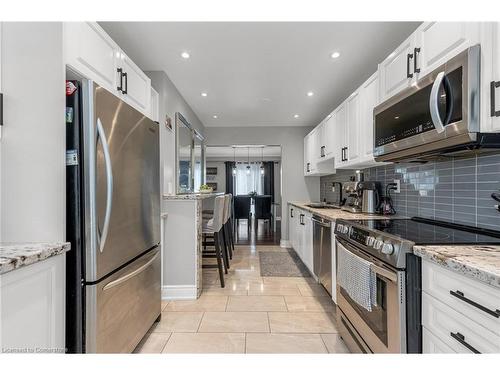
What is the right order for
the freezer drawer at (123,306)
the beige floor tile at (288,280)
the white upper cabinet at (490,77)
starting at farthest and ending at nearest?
the beige floor tile at (288,280), the freezer drawer at (123,306), the white upper cabinet at (490,77)

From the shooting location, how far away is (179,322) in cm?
228

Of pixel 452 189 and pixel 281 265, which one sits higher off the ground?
pixel 452 189

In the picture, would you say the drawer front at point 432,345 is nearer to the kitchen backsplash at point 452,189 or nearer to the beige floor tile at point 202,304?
the kitchen backsplash at point 452,189

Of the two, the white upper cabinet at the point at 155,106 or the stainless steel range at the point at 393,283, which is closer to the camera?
the stainless steel range at the point at 393,283

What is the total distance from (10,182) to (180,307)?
1859 mm

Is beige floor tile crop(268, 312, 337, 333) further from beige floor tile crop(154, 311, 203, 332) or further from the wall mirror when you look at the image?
the wall mirror

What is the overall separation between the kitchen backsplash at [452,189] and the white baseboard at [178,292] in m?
2.21

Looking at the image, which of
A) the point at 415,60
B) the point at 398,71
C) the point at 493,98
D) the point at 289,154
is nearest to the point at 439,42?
the point at 415,60

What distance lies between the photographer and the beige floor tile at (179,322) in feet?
7.11

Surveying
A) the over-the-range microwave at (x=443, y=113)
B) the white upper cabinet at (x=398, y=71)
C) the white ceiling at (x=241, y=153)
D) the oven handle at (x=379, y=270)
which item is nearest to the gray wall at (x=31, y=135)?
the oven handle at (x=379, y=270)

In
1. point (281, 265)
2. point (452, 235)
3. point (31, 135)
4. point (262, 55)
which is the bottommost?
point (281, 265)

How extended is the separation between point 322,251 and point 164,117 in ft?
7.36

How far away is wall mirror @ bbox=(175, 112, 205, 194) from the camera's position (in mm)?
→ 3420

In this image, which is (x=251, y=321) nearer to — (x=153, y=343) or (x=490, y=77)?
(x=153, y=343)
